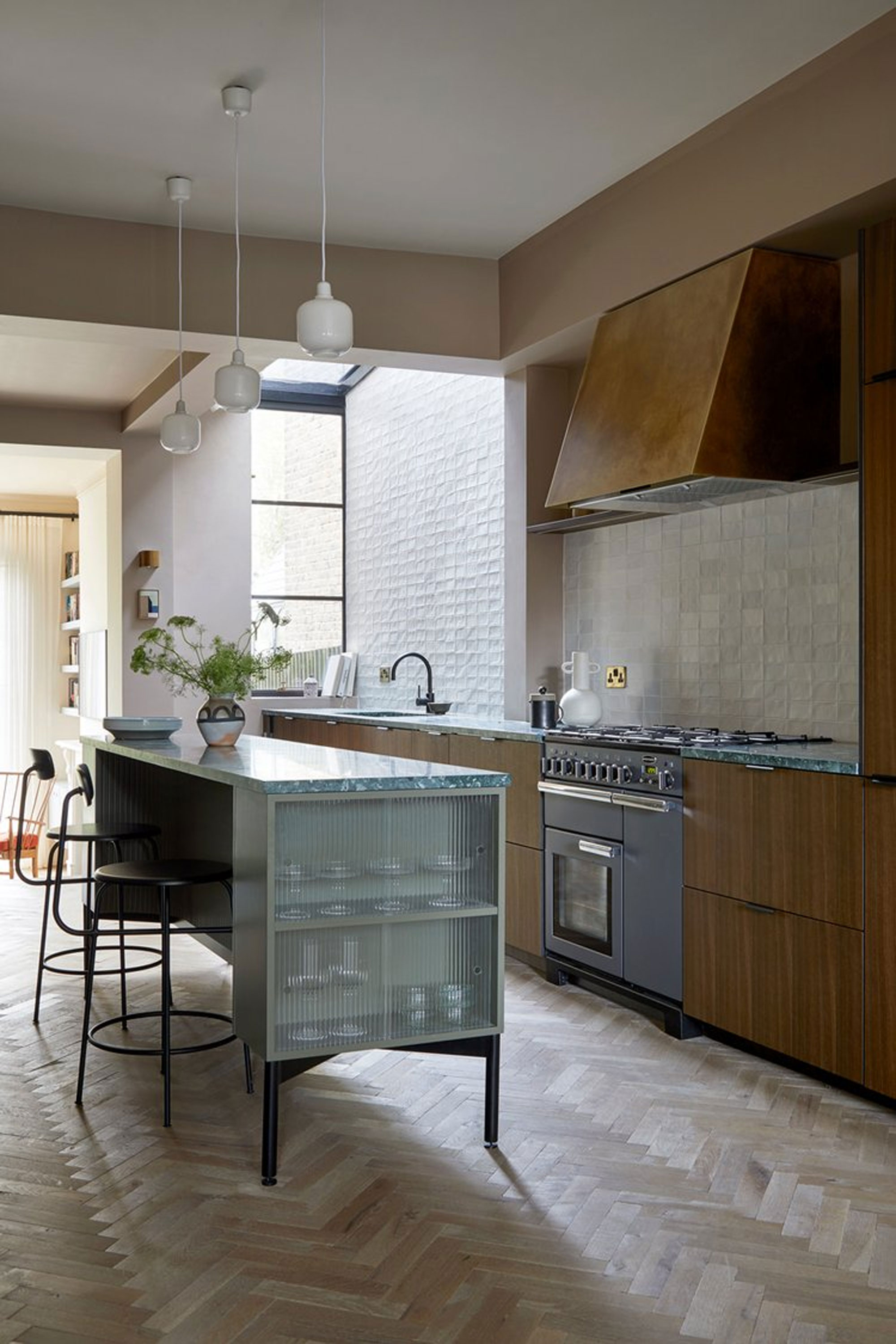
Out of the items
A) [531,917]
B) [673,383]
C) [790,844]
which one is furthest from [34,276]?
[790,844]

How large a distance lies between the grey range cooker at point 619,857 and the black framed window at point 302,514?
4.02 meters

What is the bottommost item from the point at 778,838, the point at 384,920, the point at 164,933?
the point at 164,933

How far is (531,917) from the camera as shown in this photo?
482 centimetres

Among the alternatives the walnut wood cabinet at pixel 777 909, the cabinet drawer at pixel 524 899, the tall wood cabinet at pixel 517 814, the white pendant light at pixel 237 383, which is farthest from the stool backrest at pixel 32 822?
the walnut wood cabinet at pixel 777 909

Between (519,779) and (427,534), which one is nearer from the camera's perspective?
(519,779)

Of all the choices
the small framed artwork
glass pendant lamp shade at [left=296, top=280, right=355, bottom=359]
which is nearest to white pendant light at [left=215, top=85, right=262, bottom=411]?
glass pendant lamp shade at [left=296, top=280, right=355, bottom=359]

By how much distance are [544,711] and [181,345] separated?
211cm

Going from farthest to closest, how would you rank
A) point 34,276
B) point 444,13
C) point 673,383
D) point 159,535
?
1. point 159,535
2. point 34,276
3. point 673,383
4. point 444,13

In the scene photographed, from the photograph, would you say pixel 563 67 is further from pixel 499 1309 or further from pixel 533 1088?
pixel 499 1309

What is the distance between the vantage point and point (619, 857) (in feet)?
13.9

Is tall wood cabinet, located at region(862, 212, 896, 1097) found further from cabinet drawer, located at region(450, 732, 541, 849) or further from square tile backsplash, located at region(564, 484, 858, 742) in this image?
cabinet drawer, located at region(450, 732, 541, 849)

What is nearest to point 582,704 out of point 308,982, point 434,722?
point 434,722

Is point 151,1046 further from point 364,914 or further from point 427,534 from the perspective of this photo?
point 427,534

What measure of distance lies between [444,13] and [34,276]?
2161 millimetres
